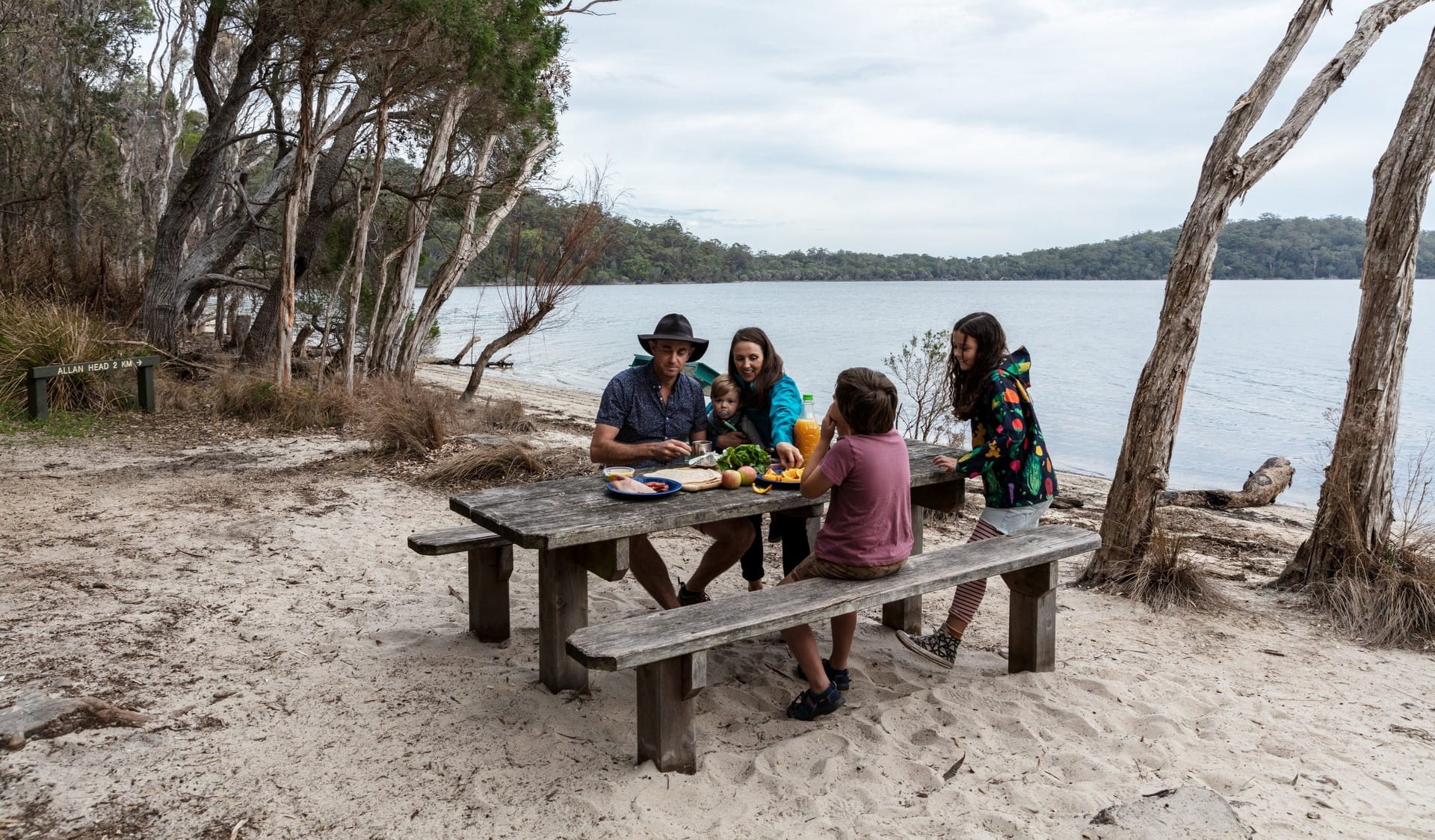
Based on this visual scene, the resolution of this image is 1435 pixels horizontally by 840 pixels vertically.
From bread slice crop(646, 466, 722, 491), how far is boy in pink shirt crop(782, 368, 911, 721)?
1.51 ft

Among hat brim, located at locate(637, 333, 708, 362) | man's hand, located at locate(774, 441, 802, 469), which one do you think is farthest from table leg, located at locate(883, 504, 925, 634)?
hat brim, located at locate(637, 333, 708, 362)

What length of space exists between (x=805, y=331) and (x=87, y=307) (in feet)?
118

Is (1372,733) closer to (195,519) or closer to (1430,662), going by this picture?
(1430,662)

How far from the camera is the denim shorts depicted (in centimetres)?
438

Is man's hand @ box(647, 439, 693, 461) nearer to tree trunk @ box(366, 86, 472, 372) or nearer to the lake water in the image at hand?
the lake water

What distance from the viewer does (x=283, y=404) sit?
33.2 feet

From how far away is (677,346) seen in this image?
432cm

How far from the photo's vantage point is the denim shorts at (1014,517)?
4383mm

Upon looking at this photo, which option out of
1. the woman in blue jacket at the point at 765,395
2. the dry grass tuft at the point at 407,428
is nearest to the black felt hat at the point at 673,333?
the woman in blue jacket at the point at 765,395

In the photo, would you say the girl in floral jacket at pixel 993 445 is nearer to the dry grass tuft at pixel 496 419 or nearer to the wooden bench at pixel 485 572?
the wooden bench at pixel 485 572

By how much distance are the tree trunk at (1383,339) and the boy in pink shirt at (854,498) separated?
3.20 m

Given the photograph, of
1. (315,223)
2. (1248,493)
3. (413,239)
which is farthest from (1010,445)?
(315,223)

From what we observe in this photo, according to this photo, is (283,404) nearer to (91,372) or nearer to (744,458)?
(91,372)

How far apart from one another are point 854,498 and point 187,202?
12417 mm
